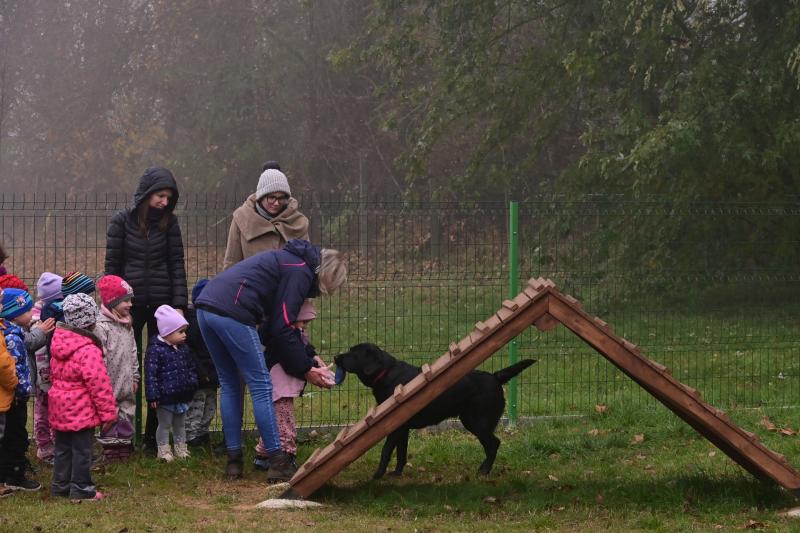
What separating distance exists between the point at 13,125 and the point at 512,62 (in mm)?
26189

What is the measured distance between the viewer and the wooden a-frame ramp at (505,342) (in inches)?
263

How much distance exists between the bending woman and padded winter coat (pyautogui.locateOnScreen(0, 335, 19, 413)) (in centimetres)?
117

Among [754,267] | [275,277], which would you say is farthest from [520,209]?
[275,277]

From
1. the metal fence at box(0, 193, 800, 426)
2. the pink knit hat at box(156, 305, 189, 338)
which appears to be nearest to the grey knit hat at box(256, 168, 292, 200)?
the pink knit hat at box(156, 305, 189, 338)

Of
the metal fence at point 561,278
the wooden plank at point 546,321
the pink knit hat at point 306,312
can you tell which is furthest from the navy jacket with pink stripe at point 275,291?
the metal fence at point 561,278

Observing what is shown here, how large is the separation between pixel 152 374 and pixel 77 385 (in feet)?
3.64

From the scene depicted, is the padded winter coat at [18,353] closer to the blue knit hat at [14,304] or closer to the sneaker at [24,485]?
the blue knit hat at [14,304]

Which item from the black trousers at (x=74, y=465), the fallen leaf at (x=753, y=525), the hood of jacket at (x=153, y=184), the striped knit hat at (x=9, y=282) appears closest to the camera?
the fallen leaf at (x=753, y=525)

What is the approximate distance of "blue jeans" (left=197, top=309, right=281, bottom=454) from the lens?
718 centimetres

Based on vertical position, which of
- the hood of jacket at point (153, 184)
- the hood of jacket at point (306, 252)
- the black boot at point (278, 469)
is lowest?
the black boot at point (278, 469)

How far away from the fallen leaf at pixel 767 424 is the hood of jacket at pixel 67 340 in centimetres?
536

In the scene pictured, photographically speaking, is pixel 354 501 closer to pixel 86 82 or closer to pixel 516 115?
pixel 516 115

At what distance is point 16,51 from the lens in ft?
129

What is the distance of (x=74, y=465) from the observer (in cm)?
690
